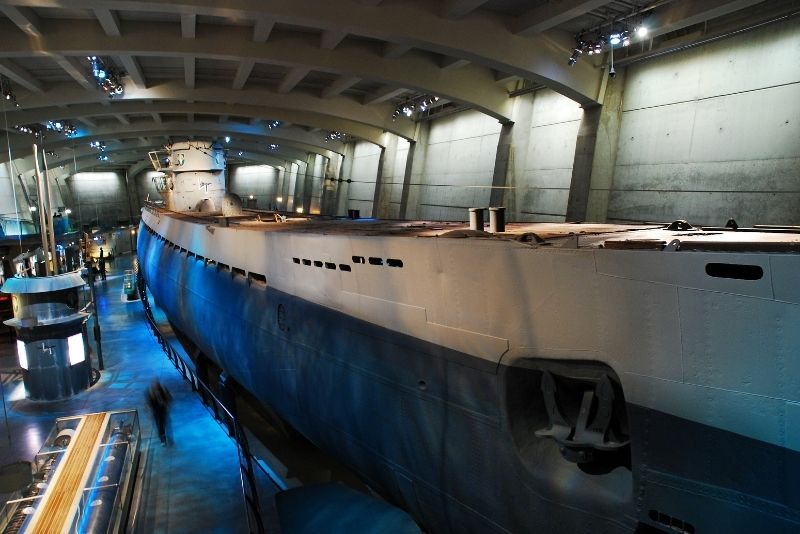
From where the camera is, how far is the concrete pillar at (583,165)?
11328 millimetres

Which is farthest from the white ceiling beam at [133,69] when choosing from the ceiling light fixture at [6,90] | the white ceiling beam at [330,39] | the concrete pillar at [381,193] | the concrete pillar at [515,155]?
the concrete pillar at [515,155]

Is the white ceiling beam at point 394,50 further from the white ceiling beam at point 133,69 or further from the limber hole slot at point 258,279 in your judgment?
the limber hole slot at point 258,279

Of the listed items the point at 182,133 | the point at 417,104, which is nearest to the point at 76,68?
the point at 417,104

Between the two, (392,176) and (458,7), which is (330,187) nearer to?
(392,176)

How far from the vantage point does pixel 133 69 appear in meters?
13.7

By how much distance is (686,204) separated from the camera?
32.1 feet

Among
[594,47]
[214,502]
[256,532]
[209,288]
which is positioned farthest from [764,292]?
[209,288]

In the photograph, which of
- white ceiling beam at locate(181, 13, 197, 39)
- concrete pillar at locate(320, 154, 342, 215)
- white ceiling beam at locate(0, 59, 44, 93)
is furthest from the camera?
concrete pillar at locate(320, 154, 342, 215)

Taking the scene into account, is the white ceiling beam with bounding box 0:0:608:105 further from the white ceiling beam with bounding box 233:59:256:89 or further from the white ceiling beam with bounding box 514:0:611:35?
the white ceiling beam with bounding box 233:59:256:89

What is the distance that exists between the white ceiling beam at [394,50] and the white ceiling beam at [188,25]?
436 centimetres

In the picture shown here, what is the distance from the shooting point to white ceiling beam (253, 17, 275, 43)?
1042 cm

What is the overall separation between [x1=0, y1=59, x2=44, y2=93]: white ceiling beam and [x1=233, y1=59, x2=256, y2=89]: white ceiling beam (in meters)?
5.39

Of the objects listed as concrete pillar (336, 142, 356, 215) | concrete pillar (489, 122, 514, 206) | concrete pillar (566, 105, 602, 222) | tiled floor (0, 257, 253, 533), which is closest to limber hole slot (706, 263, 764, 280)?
tiled floor (0, 257, 253, 533)

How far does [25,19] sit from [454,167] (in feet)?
39.8
